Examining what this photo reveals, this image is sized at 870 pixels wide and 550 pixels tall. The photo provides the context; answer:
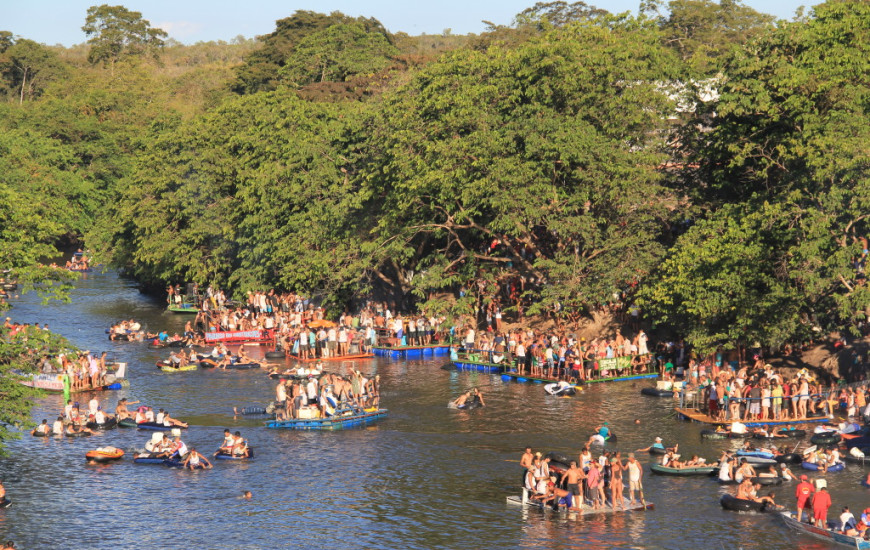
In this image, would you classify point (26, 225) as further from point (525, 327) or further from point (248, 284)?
point (248, 284)

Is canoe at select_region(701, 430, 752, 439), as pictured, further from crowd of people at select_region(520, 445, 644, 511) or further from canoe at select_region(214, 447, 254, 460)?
canoe at select_region(214, 447, 254, 460)

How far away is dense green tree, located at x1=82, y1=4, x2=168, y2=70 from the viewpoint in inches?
7264

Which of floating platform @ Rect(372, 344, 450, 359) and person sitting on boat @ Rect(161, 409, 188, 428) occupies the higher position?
floating platform @ Rect(372, 344, 450, 359)

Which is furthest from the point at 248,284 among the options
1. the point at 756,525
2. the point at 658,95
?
the point at 756,525

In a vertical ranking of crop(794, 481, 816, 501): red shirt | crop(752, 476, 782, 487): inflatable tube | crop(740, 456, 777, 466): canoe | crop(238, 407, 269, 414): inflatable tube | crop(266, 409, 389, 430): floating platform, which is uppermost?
crop(238, 407, 269, 414): inflatable tube

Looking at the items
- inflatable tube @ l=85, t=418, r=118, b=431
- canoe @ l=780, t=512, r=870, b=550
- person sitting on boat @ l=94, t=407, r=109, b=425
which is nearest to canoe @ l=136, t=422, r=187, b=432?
inflatable tube @ l=85, t=418, r=118, b=431

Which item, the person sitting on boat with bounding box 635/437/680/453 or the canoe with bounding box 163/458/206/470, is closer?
the person sitting on boat with bounding box 635/437/680/453

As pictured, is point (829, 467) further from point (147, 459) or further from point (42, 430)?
point (42, 430)

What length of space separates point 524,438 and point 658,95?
24562 millimetres

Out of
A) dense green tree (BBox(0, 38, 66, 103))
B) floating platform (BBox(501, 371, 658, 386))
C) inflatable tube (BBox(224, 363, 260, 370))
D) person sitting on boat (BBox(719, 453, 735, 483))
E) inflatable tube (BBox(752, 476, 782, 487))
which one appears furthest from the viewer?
dense green tree (BBox(0, 38, 66, 103))

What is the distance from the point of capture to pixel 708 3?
397 feet

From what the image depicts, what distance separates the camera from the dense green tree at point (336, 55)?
383 feet

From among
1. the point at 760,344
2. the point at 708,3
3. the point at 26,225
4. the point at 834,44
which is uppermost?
the point at 708,3

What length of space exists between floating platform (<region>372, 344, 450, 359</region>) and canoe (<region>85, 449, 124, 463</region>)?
23.6 meters
